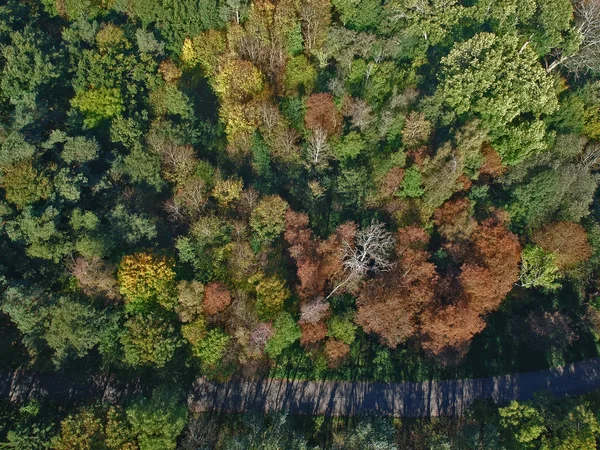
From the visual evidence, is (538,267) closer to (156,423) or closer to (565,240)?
(565,240)

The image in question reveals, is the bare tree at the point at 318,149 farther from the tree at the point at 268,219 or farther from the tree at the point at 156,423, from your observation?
the tree at the point at 156,423

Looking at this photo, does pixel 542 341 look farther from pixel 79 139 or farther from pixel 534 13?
pixel 79 139

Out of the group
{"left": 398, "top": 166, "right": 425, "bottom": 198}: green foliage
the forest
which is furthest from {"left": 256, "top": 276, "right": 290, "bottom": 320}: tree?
{"left": 398, "top": 166, "right": 425, "bottom": 198}: green foliage

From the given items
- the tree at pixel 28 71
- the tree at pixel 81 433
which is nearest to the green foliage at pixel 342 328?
the tree at pixel 81 433

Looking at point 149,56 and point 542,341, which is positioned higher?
point 149,56

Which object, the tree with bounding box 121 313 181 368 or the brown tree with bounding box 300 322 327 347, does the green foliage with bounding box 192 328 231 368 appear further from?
the brown tree with bounding box 300 322 327 347

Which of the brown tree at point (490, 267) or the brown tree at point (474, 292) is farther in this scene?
the brown tree at point (490, 267)

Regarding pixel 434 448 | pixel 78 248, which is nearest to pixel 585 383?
pixel 434 448
